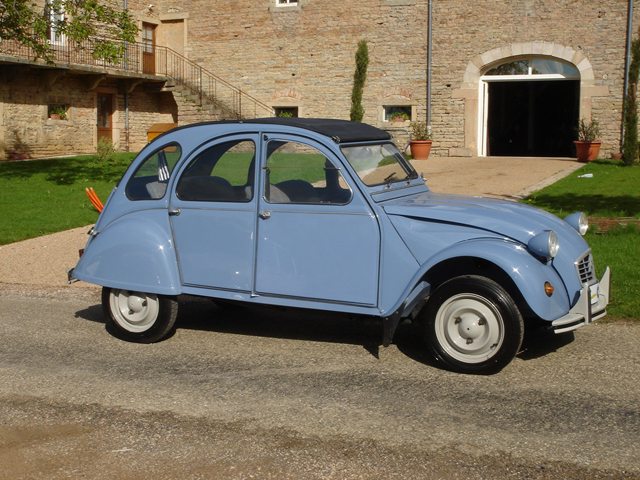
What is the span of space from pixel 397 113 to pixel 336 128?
780 inches

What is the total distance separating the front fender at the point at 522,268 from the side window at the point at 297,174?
100 centimetres

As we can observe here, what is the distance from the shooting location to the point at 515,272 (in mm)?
4500

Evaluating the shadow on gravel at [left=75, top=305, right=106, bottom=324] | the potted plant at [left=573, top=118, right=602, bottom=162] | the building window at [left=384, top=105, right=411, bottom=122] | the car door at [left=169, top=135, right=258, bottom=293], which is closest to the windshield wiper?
the car door at [left=169, top=135, right=258, bottom=293]

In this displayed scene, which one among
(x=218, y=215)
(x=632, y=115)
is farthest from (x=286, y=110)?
(x=218, y=215)

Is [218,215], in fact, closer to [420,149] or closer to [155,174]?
[155,174]

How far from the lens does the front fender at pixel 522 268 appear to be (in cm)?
449

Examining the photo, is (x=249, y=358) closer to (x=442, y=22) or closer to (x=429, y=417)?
(x=429, y=417)

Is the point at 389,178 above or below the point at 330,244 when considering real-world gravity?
above

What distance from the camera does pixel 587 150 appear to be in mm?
21484

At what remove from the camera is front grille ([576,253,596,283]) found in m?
4.88

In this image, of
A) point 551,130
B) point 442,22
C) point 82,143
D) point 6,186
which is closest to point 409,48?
point 442,22

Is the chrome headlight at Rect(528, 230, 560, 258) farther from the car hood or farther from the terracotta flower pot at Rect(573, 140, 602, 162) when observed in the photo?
the terracotta flower pot at Rect(573, 140, 602, 162)

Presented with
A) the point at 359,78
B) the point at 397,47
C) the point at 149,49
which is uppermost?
the point at 149,49

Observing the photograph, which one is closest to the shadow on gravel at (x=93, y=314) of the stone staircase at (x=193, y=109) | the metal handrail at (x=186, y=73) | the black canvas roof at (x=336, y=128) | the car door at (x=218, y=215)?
the car door at (x=218, y=215)
